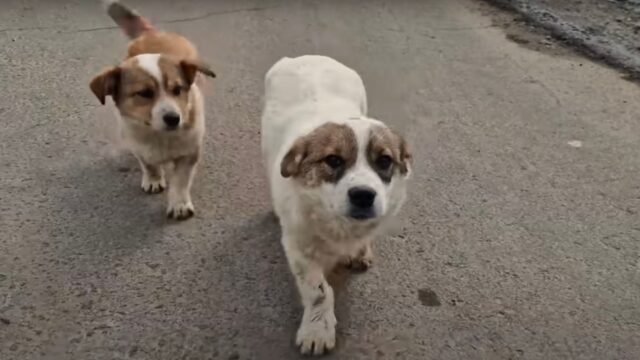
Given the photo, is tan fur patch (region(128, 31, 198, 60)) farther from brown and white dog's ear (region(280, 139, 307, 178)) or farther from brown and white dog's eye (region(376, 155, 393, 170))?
brown and white dog's eye (region(376, 155, 393, 170))

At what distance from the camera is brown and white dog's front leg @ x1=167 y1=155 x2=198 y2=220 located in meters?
2.73

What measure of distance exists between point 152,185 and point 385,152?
1307 mm

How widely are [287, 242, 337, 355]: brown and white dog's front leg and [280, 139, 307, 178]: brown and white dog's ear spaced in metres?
0.28

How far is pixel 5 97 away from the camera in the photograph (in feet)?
11.9

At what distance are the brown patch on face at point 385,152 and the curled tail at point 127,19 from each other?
181 centimetres

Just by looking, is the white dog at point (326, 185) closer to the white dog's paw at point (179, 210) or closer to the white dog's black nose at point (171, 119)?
the white dog's black nose at point (171, 119)

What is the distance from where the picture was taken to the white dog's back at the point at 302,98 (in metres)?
2.33

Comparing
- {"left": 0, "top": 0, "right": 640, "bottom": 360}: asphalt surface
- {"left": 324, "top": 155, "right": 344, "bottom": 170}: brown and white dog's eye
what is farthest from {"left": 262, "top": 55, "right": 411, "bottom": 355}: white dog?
{"left": 0, "top": 0, "right": 640, "bottom": 360}: asphalt surface

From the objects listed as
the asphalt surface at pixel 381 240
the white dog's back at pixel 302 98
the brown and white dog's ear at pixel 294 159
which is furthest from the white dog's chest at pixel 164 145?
the brown and white dog's ear at pixel 294 159

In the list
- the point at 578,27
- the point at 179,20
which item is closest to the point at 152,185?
the point at 179,20

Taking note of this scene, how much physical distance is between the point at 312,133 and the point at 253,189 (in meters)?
0.97

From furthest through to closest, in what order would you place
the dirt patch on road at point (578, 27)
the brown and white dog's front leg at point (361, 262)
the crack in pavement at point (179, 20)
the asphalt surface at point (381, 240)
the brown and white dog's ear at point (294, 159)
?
the crack in pavement at point (179, 20), the dirt patch on road at point (578, 27), the brown and white dog's front leg at point (361, 262), the asphalt surface at point (381, 240), the brown and white dog's ear at point (294, 159)

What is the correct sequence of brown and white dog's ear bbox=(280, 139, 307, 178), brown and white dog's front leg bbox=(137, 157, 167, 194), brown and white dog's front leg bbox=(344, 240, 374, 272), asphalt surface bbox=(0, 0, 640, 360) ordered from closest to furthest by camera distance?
1. brown and white dog's ear bbox=(280, 139, 307, 178)
2. asphalt surface bbox=(0, 0, 640, 360)
3. brown and white dog's front leg bbox=(344, 240, 374, 272)
4. brown and white dog's front leg bbox=(137, 157, 167, 194)

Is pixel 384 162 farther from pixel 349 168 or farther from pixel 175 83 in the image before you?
pixel 175 83
